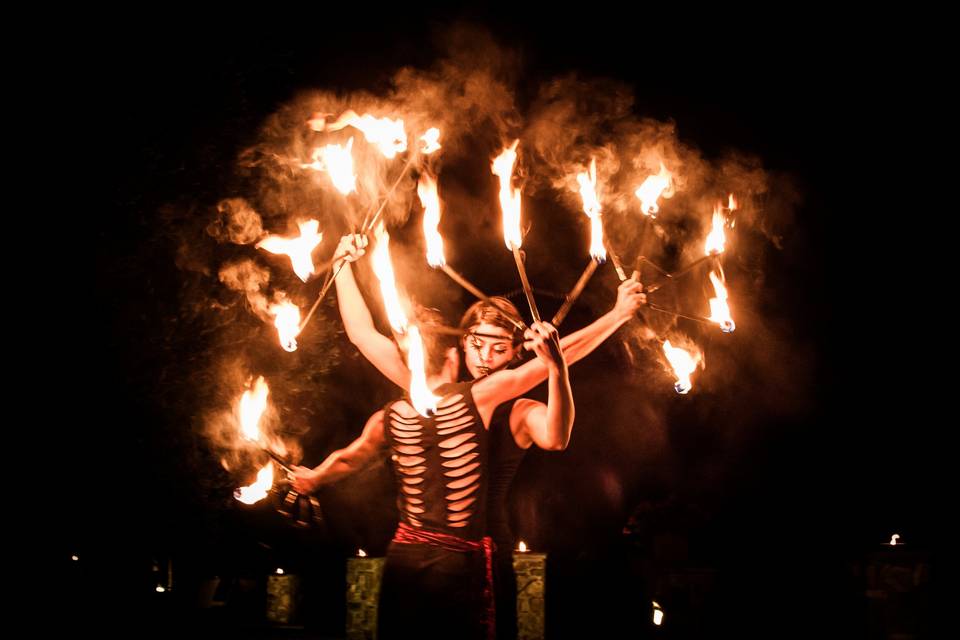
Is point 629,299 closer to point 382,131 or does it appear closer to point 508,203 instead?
point 508,203

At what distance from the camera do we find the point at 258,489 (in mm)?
4680

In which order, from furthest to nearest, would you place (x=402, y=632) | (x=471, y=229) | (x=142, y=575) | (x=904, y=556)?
(x=142, y=575) < (x=471, y=229) < (x=904, y=556) < (x=402, y=632)

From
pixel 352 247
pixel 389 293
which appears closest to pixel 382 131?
pixel 352 247

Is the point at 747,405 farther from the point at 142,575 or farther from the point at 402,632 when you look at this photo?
the point at 142,575

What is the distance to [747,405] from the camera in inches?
254

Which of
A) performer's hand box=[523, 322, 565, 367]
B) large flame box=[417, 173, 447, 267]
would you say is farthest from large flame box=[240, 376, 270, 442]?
performer's hand box=[523, 322, 565, 367]

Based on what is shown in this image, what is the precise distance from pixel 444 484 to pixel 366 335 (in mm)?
1113

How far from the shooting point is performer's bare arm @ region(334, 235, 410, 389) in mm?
5012

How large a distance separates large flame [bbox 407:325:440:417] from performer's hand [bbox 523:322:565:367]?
73cm

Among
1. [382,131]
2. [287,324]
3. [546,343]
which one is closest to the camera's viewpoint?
[546,343]

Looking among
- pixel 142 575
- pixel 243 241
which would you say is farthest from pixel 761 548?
pixel 142 575

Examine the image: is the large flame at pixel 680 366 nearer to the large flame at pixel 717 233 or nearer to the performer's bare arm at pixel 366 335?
the large flame at pixel 717 233

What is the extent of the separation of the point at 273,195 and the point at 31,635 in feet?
13.3

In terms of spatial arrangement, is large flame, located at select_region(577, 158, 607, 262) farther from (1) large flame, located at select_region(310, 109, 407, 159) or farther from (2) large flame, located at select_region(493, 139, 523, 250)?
(1) large flame, located at select_region(310, 109, 407, 159)
